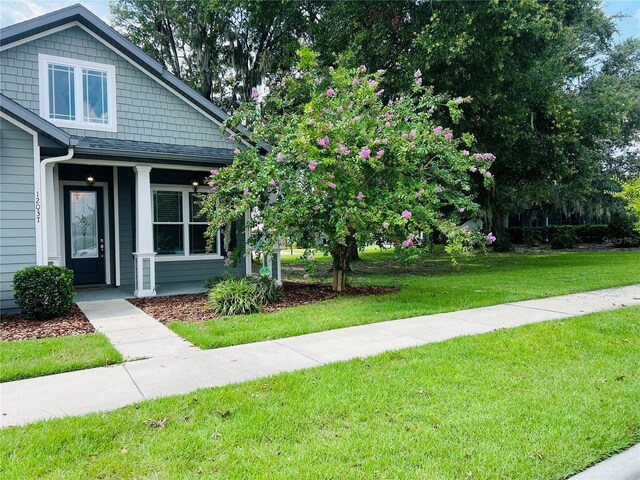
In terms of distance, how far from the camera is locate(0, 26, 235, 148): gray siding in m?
8.66

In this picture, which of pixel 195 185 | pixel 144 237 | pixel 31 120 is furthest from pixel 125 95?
pixel 144 237

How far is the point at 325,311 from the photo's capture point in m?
7.33

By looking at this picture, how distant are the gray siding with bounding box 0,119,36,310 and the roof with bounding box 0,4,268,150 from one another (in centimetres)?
248

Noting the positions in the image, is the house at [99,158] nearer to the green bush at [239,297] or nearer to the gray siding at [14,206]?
the gray siding at [14,206]

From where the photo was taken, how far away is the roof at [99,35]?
8.47 metres

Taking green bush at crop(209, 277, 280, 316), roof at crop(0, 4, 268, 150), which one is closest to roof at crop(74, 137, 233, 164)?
roof at crop(0, 4, 268, 150)

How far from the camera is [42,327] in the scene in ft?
21.2

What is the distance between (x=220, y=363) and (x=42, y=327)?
358 centimetres

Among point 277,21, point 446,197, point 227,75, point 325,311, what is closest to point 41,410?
point 325,311

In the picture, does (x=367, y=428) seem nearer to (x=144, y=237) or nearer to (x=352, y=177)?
(x=352, y=177)

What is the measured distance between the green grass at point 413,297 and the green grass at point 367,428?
190cm

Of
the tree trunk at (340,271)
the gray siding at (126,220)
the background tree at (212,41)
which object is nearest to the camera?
the tree trunk at (340,271)

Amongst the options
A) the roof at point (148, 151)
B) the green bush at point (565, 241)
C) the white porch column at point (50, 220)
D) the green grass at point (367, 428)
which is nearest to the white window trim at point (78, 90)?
the roof at point (148, 151)

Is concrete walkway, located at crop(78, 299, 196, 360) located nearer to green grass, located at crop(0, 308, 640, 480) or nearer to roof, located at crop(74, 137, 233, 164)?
green grass, located at crop(0, 308, 640, 480)
